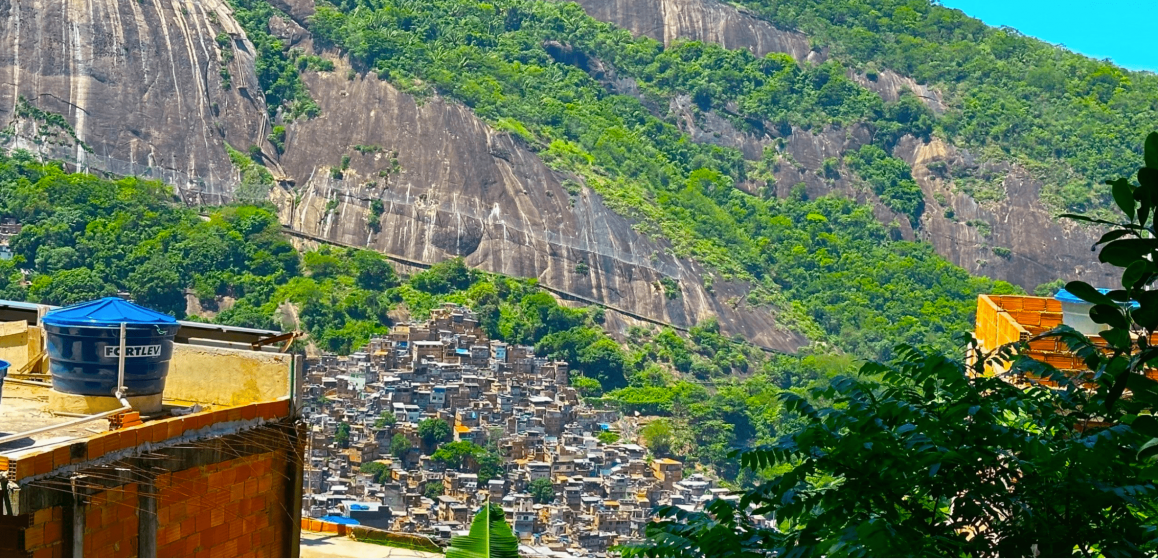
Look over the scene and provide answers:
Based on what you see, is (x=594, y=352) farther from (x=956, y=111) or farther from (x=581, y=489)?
(x=956, y=111)

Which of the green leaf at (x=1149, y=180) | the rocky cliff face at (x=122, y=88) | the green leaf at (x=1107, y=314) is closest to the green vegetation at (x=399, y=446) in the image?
the rocky cliff face at (x=122, y=88)

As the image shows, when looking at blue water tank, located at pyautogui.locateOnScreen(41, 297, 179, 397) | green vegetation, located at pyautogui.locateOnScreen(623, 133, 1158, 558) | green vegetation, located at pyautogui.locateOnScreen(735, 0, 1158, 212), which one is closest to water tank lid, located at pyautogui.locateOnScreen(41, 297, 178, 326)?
blue water tank, located at pyautogui.locateOnScreen(41, 297, 179, 397)

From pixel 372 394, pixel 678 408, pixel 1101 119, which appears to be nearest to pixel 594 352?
pixel 678 408

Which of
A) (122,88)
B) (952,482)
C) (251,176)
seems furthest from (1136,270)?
(122,88)

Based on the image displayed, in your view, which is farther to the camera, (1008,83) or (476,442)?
(1008,83)

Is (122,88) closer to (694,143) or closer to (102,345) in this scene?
(694,143)

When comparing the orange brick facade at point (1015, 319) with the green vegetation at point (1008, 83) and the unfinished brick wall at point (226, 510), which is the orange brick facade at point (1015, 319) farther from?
the green vegetation at point (1008, 83)
